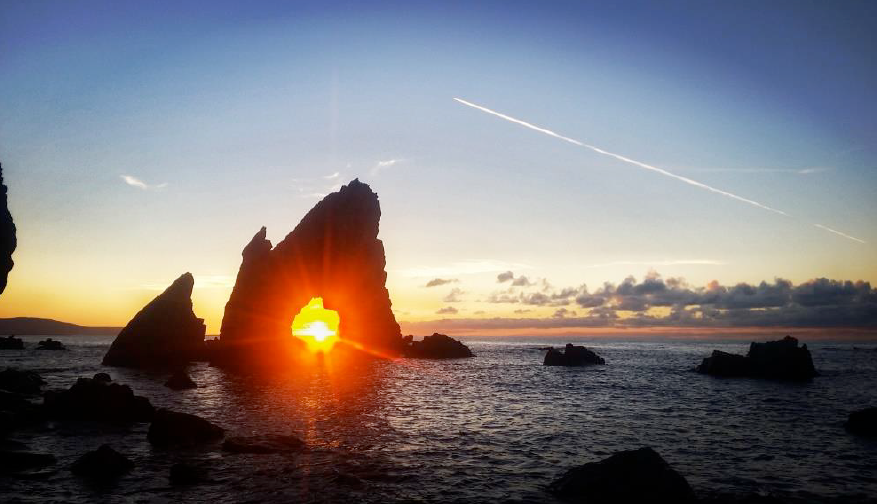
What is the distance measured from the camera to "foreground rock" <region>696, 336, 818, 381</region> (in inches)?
2462

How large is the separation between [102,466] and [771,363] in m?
74.3

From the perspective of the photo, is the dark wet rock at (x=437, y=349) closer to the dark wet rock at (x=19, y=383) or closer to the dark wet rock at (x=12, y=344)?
the dark wet rock at (x=19, y=383)

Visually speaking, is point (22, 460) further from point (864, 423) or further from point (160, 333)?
point (160, 333)

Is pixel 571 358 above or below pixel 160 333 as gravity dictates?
below

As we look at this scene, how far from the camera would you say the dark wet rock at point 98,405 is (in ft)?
87.9

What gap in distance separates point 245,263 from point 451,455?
82.0 metres

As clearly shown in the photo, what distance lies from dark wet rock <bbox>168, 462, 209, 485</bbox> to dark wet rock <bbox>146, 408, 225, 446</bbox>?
18.7 ft

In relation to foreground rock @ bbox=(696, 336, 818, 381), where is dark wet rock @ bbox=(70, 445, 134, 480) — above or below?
above

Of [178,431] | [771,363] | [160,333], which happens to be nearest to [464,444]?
[178,431]

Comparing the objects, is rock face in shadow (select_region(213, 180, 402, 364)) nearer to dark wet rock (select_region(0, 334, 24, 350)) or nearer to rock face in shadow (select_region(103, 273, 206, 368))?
rock face in shadow (select_region(103, 273, 206, 368))

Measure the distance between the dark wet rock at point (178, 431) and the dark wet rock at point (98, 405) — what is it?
5845 mm

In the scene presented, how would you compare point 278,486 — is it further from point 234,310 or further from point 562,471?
point 234,310

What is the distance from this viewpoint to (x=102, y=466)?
54.4ft

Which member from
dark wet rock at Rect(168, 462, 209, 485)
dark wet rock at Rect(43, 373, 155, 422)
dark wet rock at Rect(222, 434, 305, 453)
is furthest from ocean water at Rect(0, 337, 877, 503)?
dark wet rock at Rect(43, 373, 155, 422)
